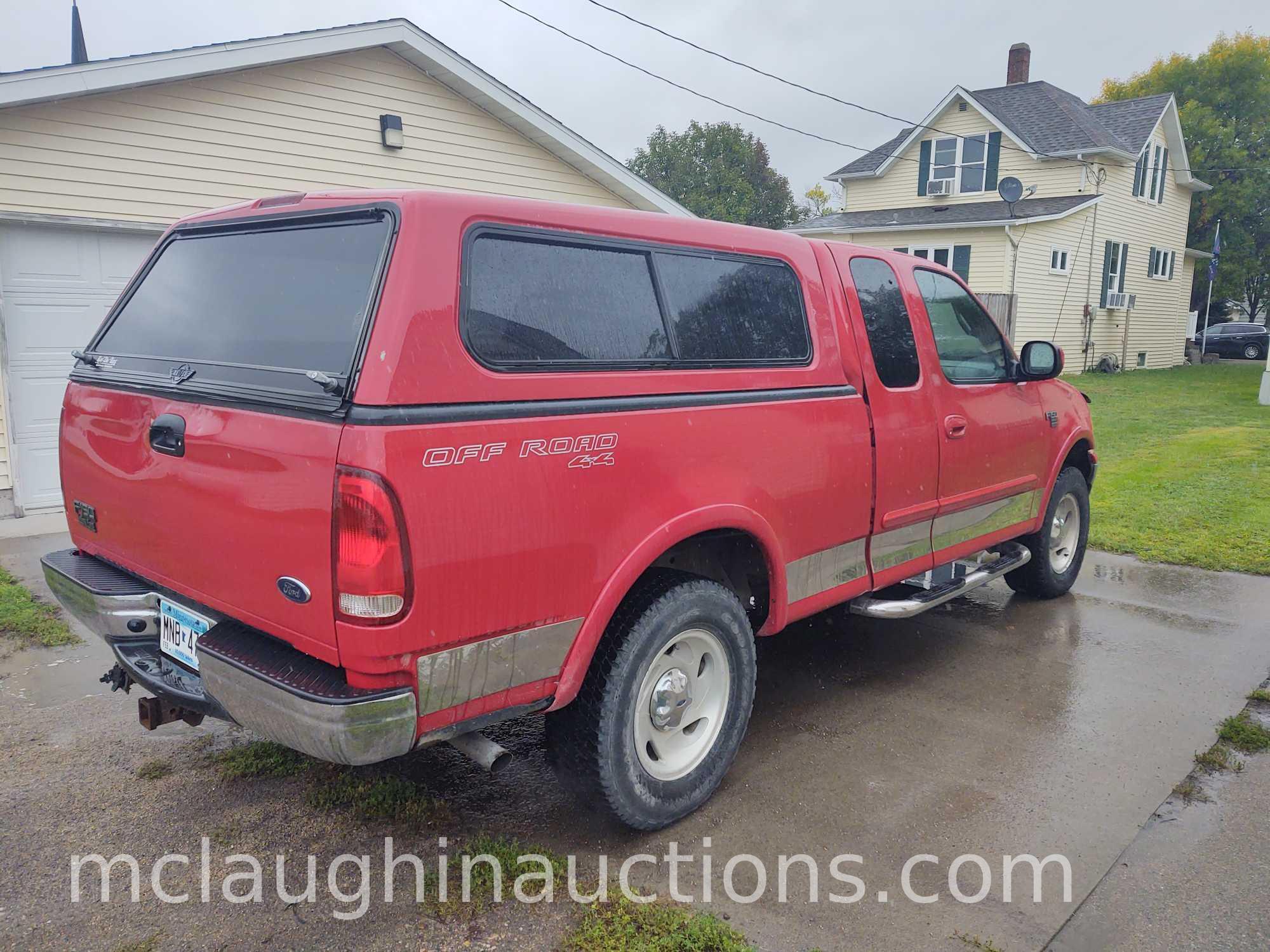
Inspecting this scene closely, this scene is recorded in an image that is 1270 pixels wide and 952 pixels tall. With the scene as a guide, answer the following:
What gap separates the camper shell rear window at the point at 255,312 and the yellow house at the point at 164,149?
5117mm

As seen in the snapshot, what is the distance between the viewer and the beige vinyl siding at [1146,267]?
25.1 m

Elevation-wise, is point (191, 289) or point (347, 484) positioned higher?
point (191, 289)

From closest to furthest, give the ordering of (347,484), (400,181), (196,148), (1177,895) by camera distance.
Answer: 1. (347,484)
2. (1177,895)
3. (196,148)
4. (400,181)

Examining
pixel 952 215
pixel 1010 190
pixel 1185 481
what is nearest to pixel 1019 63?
pixel 952 215

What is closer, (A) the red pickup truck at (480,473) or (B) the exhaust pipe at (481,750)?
(A) the red pickup truck at (480,473)

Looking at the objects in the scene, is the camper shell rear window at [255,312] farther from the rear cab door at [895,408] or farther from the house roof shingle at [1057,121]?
the house roof shingle at [1057,121]

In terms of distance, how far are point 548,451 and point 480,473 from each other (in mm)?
241

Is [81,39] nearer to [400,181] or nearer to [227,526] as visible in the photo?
[400,181]

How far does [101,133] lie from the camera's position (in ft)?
25.7

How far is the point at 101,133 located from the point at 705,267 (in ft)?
22.7

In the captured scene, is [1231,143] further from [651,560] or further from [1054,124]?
[651,560]

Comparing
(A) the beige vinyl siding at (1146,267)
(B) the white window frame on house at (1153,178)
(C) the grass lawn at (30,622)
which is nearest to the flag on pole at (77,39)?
(C) the grass lawn at (30,622)

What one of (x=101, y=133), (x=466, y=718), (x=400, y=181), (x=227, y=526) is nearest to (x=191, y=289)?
(x=227, y=526)

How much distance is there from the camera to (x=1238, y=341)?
1373 inches
